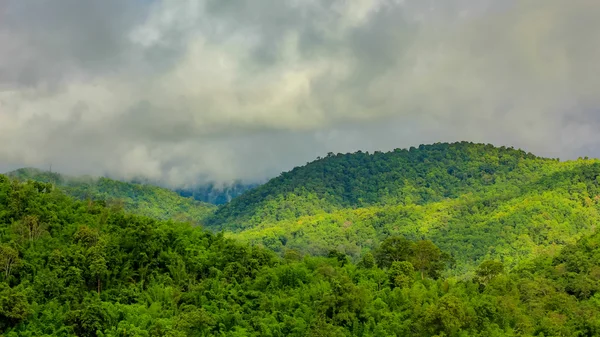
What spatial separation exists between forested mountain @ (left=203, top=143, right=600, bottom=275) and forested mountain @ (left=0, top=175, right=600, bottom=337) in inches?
1932

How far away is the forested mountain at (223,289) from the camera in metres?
45.8

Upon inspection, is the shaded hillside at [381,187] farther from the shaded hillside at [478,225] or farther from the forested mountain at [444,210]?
the shaded hillside at [478,225]

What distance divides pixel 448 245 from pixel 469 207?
2360cm

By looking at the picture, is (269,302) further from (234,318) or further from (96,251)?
(96,251)

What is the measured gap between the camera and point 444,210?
14650 cm

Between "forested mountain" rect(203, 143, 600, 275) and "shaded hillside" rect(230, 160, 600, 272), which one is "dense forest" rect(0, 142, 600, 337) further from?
"forested mountain" rect(203, 143, 600, 275)

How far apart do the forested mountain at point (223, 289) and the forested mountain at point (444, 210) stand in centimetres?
4906

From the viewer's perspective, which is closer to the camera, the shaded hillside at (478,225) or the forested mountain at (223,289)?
the forested mountain at (223,289)

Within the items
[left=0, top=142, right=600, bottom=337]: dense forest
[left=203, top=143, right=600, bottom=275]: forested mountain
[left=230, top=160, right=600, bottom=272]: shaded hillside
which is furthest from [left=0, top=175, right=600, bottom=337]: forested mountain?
[left=230, top=160, right=600, bottom=272]: shaded hillside

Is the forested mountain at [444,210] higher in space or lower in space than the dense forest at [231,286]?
higher

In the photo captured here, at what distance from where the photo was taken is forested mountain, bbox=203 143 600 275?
389 ft

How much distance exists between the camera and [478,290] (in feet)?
186

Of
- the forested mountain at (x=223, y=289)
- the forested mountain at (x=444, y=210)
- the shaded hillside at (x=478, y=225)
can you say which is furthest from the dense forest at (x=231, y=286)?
the forested mountain at (x=444, y=210)

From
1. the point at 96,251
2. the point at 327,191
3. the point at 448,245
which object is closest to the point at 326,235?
the point at 448,245
